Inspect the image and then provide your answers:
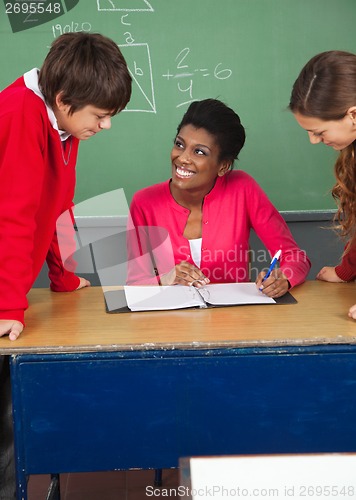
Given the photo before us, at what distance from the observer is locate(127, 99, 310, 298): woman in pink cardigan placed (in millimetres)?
2377

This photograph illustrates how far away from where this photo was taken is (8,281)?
164 centimetres

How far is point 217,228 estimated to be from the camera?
2.42 metres

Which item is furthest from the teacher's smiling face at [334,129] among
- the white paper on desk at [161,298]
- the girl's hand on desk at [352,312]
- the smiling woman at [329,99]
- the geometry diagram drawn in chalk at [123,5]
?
the geometry diagram drawn in chalk at [123,5]

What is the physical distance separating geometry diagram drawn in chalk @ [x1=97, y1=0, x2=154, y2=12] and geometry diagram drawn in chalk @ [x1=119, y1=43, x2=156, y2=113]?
15 cm

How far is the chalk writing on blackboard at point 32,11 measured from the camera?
3.05m

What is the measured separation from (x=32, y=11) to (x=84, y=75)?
63.9 inches

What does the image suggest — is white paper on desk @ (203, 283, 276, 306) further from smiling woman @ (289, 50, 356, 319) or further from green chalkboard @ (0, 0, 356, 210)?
green chalkboard @ (0, 0, 356, 210)

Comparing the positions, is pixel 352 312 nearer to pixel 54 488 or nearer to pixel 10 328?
pixel 10 328

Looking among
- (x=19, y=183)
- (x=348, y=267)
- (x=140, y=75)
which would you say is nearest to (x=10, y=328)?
(x=19, y=183)

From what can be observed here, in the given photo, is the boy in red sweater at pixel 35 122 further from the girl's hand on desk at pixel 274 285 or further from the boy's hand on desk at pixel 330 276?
the boy's hand on desk at pixel 330 276

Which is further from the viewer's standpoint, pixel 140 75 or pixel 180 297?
pixel 140 75

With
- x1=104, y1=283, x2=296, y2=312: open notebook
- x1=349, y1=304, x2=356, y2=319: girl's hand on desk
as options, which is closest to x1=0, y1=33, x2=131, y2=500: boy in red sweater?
x1=104, y1=283, x2=296, y2=312: open notebook

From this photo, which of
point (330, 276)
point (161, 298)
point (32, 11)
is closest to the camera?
point (161, 298)

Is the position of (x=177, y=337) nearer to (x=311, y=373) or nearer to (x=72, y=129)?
(x=311, y=373)
